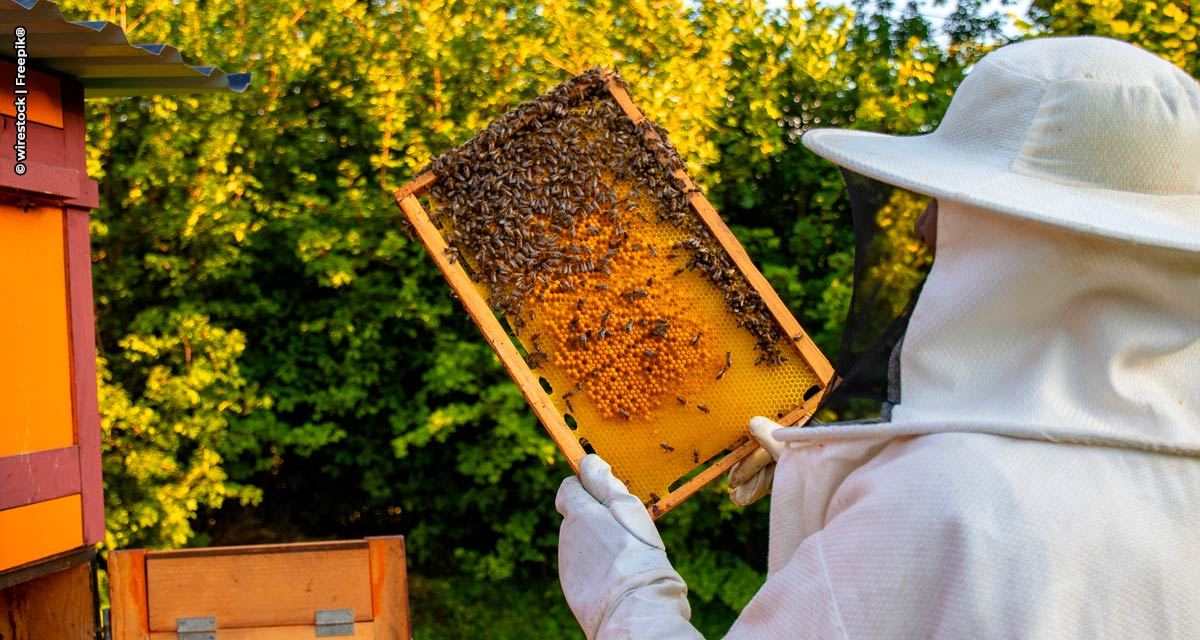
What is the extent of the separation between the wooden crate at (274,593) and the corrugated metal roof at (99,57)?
5.70 feet

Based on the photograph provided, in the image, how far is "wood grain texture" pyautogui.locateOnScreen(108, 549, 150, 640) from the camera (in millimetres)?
3430

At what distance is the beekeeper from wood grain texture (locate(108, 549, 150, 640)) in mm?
2719

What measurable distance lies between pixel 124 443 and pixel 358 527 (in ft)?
6.36

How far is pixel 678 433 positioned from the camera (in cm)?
266

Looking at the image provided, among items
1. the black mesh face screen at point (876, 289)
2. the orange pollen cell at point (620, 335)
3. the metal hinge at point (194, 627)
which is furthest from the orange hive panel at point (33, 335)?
the black mesh face screen at point (876, 289)

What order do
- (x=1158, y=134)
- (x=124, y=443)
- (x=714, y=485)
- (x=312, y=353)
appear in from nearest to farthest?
(x=1158, y=134)
(x=124, y=443)
(x=714, y=485)
(x=312, y=353)

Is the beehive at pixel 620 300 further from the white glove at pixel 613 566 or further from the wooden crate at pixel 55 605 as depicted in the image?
the wooden crate at pixel 55 605

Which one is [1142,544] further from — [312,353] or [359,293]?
[312,353]

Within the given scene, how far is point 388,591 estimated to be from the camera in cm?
349

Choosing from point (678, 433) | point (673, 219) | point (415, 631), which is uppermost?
point (673, 219)

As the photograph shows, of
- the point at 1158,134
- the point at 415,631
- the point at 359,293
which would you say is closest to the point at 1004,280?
the point at 1158,134

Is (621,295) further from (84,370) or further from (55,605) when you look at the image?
(55,605)

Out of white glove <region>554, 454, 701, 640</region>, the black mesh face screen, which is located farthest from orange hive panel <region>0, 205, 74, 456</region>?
the black mesh face screen

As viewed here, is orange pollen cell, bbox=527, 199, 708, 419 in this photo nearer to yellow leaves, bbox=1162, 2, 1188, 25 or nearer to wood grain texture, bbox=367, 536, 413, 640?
wood grain texture, bbox=367, 536, 413, 640
